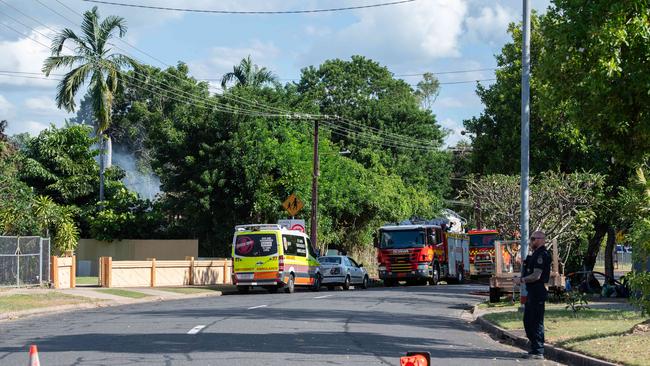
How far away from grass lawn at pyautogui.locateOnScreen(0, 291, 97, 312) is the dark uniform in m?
14.2

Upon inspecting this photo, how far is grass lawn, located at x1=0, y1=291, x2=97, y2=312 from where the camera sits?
2369 centimetres

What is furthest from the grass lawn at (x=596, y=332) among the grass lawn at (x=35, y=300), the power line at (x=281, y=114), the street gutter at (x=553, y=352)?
the power line at (x=281, y=114)

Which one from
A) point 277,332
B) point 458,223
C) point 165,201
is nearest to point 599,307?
point 277,332

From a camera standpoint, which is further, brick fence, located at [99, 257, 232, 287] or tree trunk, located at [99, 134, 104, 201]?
tree trunk, located at [99, 134, 104, 201]

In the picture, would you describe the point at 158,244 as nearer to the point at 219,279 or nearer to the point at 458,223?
the point at 219,279

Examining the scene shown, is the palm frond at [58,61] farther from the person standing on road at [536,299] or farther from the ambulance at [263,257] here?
the person standing on road at [536,299]

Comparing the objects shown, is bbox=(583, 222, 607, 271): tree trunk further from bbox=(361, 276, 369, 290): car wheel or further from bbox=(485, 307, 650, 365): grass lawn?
bbox=(485, 307, 650, 365): grass lawn

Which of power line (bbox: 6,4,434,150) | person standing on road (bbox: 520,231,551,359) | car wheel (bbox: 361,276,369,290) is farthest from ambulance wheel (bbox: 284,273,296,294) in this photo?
person standing on road (bbox: 520,231,551,359)

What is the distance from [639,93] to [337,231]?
39.1m

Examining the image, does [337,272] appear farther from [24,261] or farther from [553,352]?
[553,352]

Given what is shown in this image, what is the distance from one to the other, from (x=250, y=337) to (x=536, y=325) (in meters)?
4.98

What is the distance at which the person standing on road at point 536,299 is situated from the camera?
45.7 ft

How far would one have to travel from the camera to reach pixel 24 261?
3047 centimetres

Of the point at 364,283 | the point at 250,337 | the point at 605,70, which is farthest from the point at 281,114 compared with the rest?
the point at 605,70
